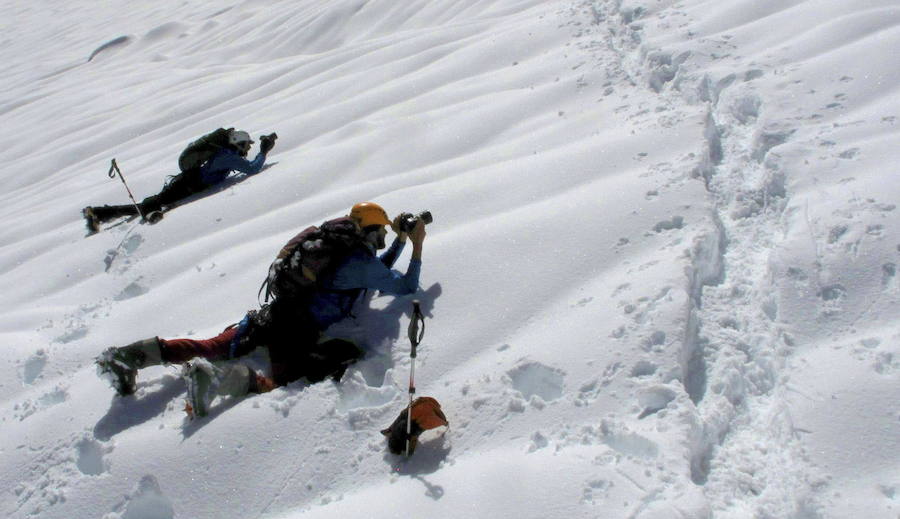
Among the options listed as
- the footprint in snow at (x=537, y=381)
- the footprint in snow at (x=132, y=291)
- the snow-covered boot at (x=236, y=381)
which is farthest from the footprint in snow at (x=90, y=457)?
the footprint in snow at (x=537, y=381)

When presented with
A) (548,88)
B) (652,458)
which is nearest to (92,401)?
(652,458)

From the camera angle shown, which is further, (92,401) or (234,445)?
(92,401)

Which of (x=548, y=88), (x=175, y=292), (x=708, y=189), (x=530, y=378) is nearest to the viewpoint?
(x=530, y=378)

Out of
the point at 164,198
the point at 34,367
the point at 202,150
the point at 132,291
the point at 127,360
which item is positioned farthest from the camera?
the point at 202,150

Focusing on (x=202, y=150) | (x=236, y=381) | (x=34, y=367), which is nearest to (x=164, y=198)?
(x=202, y=150)

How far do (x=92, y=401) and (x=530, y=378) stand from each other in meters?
2.22

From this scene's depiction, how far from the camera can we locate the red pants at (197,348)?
3.53 meters

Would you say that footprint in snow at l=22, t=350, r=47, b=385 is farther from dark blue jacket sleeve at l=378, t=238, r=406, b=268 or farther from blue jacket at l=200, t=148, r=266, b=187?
blue jacket at l=200, t=148, r=266, b=187

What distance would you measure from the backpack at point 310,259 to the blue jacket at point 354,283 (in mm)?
48

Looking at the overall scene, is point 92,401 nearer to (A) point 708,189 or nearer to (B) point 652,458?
(B) point 652,458

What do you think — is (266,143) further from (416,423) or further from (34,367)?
(416,423)

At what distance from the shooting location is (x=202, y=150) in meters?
6.43

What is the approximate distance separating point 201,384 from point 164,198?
353 centimetres

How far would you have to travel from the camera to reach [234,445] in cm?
311
